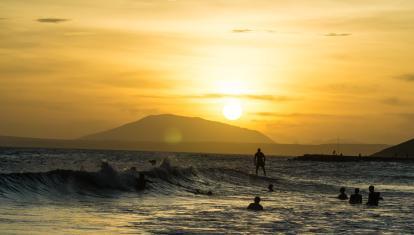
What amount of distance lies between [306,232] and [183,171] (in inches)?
1158

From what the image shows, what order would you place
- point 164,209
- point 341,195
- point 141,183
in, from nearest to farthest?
point 164,209, point 341,195, point 141,183

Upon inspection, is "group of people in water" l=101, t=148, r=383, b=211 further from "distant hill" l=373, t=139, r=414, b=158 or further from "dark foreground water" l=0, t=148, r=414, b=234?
"distant hill" l=373, t=139, r=414, b=158

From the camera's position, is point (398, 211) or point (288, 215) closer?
point (288, 215)

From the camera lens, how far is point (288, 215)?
24875 millimetres

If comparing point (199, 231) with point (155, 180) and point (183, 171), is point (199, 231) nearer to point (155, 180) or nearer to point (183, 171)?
point (155, 180)

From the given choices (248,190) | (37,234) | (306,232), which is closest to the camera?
(37,234)

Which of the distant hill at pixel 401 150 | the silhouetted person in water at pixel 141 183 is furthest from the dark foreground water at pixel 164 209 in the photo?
the distant hill at pixel 401 150

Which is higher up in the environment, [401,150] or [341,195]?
[401,150]

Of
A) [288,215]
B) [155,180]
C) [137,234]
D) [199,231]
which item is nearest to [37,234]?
[137,234]

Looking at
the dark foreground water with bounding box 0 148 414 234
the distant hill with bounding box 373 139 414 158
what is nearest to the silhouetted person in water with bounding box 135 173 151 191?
the dark foreground water with bounding box 0 148 414 234

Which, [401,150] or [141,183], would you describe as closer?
[141,183]

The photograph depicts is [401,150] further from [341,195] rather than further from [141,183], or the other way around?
[141,183]

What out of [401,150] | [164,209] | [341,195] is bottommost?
[164,209]

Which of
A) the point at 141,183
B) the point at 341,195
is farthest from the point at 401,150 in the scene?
the point at 141,183
